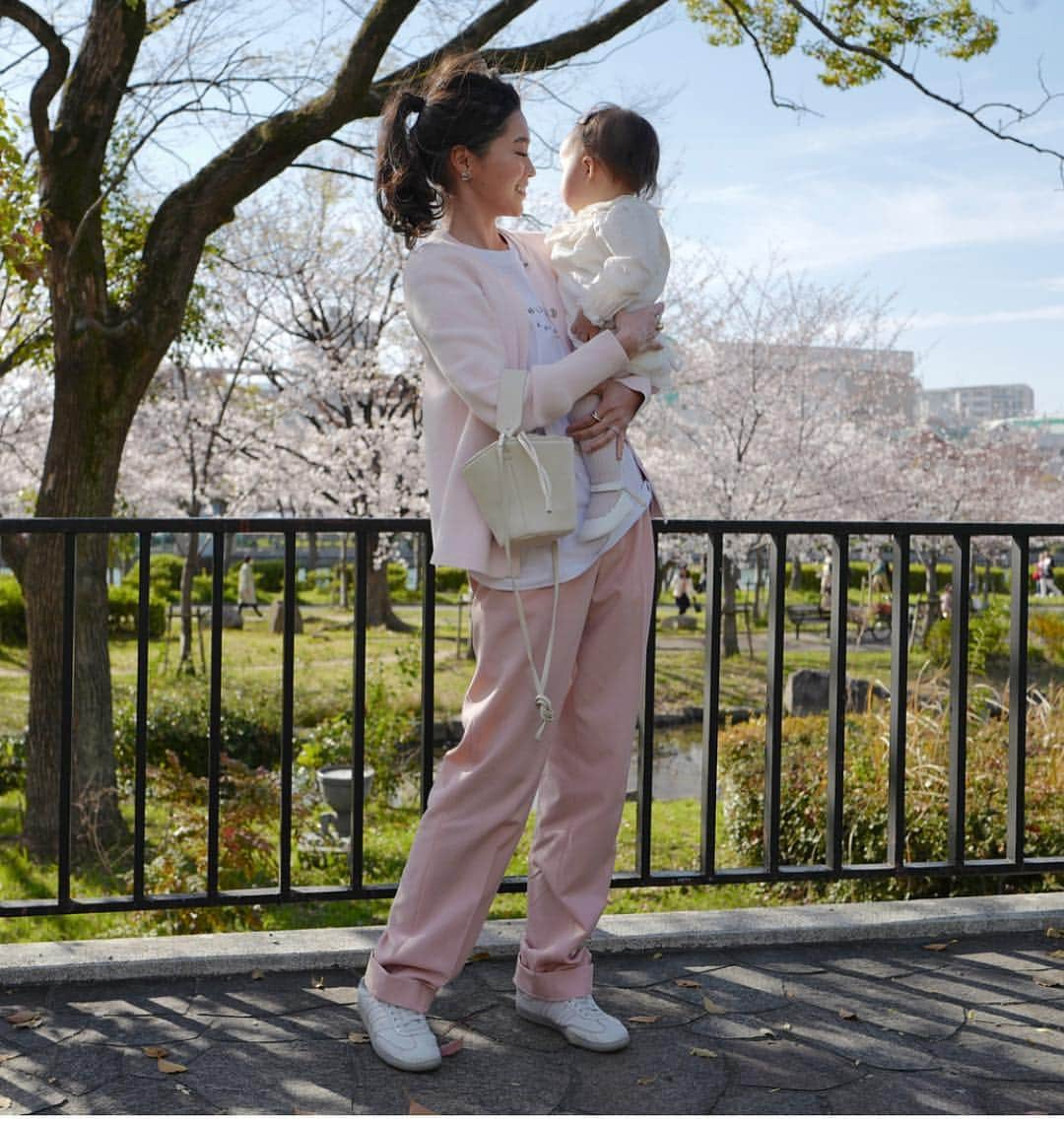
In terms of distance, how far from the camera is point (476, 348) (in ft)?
6.38

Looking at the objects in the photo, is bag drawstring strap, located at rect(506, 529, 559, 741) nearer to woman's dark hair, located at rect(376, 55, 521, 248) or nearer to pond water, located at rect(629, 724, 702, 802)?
woman's dark hair, located at rect(376, 55, 521, 248)

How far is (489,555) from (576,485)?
19 centimetres

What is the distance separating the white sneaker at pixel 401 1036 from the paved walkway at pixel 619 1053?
30 millimetres

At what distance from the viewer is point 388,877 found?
6449 mm

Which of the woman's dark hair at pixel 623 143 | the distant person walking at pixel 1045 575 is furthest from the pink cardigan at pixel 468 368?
the distant person walking at pixel 1045 575

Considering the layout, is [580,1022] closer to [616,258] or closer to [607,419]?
[607,419]

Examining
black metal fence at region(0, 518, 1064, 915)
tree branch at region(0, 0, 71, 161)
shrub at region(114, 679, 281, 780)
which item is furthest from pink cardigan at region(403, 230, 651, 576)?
shrub at region(114, 679, 281, 780)

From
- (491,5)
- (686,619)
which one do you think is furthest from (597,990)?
(686,619)

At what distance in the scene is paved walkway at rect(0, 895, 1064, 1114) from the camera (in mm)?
1919

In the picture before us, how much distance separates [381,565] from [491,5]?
13.3m

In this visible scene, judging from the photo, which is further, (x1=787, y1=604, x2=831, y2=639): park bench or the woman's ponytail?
(x1=787, y1=604, x2=831, y2=639): park bench

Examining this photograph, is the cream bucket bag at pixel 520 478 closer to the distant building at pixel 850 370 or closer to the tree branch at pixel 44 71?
the tree branch at pixel 44 71

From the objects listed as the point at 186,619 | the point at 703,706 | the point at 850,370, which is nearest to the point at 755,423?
the point at 850,370

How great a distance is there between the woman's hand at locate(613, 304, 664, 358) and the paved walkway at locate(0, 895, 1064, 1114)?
1.18m
